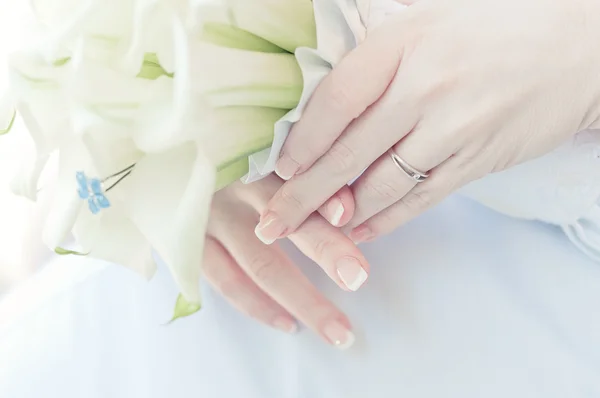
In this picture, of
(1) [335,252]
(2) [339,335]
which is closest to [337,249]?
(1) [335,252]

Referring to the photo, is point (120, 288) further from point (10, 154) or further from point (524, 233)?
point (524, 233)

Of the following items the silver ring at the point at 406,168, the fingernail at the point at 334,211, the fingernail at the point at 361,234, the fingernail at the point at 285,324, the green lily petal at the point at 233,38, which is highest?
the green lily petal at the point at 233,38

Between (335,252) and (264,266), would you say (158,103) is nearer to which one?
(335,252)

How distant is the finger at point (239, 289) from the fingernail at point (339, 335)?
1.8 inches

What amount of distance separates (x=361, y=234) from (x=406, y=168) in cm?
9

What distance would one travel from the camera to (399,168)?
0.40 metres

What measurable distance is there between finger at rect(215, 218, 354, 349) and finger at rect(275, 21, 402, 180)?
0.72 ft

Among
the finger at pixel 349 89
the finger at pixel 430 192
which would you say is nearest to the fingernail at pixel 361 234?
the finger at pixel 430 192

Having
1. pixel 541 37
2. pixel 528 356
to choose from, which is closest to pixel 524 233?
pixel 528 356

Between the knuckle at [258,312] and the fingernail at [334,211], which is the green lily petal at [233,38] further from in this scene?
the knuckle at [258,312]

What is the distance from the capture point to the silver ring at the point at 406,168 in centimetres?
40

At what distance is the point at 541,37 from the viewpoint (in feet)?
1.21

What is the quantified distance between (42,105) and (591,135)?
390 millimetres

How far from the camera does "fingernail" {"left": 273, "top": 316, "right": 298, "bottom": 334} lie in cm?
57
